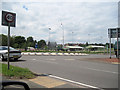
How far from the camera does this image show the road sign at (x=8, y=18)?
7379mm

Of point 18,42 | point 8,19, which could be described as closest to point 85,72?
point 8,19

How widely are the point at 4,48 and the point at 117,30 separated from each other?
51.1 feet

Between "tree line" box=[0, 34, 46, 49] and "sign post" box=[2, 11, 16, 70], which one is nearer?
"sign post" box=[2, 11, 16, 70]

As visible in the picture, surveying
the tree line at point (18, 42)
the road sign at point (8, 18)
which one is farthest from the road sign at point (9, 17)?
the tree line at point (18, 42)

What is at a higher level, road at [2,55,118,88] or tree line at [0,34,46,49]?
tree line at [0,34,46,49]

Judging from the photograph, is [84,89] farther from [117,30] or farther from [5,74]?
[117,30]

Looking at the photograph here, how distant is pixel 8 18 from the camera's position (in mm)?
7504

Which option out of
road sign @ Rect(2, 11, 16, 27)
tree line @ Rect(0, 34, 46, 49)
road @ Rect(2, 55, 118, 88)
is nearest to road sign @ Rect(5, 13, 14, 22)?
road sign @ Rect(2, 11, 16, 27)

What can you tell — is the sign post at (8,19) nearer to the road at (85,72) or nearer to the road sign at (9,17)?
the road sign at (9,17)

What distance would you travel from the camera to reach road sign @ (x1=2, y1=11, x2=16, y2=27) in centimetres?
738

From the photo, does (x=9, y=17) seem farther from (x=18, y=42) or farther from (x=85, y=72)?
(x=18, y=42)

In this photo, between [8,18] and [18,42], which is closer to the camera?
[8,18]

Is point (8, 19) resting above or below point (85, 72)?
above

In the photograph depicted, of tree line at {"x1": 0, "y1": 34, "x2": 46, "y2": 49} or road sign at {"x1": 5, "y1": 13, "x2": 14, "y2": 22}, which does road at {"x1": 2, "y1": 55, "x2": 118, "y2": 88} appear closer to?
road sign at {"x1": 5, "y1": 13, "x2": 14, "y2": 22}
